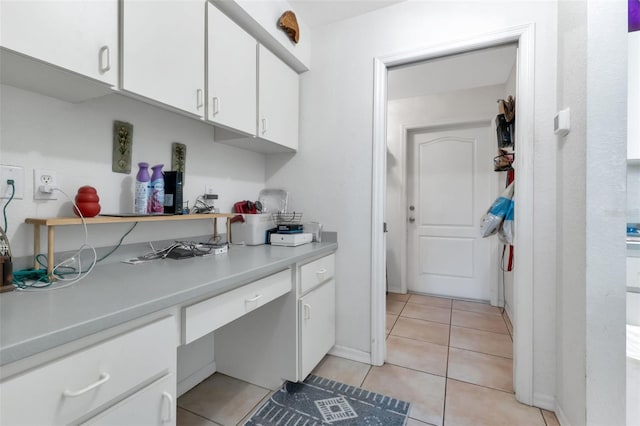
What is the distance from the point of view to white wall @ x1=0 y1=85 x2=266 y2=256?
101 centimetres

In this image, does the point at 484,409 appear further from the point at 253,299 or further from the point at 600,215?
the point at 253,299

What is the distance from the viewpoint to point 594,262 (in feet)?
3.82

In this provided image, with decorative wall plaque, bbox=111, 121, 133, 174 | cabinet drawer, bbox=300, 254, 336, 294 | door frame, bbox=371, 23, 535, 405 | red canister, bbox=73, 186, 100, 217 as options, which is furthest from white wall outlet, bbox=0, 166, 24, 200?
door frame, bbox=371, 23, 535, 405

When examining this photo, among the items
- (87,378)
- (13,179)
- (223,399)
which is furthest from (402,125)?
(87,378)

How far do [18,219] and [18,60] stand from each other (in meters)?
0.53

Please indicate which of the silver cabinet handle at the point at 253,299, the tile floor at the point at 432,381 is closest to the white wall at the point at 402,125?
the tile floor at the point at 432,381

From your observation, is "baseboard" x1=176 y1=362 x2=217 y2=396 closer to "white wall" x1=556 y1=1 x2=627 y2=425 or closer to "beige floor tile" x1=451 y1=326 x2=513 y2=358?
"beige floor tile" x1=451 y1=326 x2=513 y2=358

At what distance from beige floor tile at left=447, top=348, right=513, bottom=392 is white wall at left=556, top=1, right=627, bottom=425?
1.61 feet

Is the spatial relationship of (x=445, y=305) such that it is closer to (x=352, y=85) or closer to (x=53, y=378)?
(x=352, y=85)

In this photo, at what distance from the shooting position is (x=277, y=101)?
1.88m

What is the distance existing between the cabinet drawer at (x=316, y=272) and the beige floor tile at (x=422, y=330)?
37.2 inches

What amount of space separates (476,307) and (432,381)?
1.64 meters

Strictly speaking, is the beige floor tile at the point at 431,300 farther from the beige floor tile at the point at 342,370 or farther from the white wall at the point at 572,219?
the white wall at the point at 572,219

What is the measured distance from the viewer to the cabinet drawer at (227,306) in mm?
932
